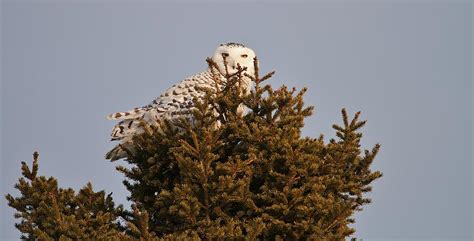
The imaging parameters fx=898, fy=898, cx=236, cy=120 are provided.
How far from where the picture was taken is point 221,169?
950 cm

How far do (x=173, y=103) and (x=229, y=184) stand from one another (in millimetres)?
4282

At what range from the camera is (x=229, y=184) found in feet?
31.1

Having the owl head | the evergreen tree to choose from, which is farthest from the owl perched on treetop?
the evergreen tree

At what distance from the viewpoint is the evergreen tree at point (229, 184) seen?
9.55 m

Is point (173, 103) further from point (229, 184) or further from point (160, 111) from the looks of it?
point (229, 184)

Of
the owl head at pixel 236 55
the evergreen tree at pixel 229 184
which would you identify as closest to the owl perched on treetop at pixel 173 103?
the owl head at pixel 236 55

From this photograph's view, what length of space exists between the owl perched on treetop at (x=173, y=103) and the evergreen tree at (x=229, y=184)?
1.50 meters

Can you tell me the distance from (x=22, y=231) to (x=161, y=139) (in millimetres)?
1915

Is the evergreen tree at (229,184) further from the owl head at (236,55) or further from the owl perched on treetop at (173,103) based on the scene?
the owl head at (236,55)

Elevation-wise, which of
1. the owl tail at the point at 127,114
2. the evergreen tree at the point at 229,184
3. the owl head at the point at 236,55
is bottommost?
the evergreen tree at the point at 229,184

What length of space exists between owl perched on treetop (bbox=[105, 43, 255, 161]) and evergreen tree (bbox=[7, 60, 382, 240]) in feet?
4.91

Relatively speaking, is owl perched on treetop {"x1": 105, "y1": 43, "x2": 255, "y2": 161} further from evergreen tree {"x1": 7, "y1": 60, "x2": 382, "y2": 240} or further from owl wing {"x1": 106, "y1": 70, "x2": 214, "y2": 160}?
evergreen tree {"x1": 7, "y1": 60, "x2": 382, "y2": 240}

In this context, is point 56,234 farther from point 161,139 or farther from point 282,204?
point 282,204

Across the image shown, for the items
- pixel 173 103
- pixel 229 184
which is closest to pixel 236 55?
pixel 173 103
